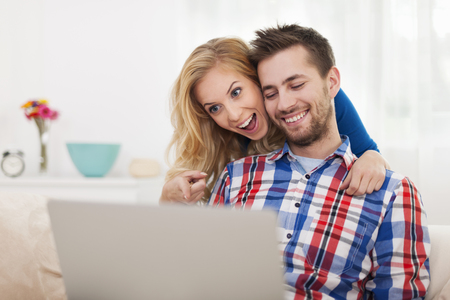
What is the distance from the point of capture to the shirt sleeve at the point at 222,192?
53.3 inches

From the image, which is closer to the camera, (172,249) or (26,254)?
(172,249)

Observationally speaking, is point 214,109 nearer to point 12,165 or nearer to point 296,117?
point 296,117

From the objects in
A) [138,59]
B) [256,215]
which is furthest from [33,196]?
[138,59]

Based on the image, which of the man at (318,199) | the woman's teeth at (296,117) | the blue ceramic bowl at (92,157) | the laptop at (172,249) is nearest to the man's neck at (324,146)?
the man at (318,199)

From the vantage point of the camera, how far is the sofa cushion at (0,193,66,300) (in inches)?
40.1

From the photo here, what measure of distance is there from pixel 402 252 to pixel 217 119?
30.7 inches

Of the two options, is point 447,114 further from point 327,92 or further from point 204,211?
point 204,211

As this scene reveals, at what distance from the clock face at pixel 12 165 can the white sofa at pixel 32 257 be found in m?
1.50

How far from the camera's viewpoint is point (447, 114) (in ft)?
7.95

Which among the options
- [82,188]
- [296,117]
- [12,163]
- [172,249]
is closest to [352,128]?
[296,117]

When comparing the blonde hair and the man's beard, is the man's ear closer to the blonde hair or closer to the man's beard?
the man's beard

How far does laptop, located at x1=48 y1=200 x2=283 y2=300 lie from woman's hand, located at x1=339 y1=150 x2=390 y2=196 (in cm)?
60

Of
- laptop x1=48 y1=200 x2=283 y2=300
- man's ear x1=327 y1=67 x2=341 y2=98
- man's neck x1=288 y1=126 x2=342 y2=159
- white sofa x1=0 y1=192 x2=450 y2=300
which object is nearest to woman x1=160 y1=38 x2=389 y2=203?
Answer: man's neck x1=288 y1=126 x2=342 y2=159

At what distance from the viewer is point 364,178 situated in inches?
42.9
